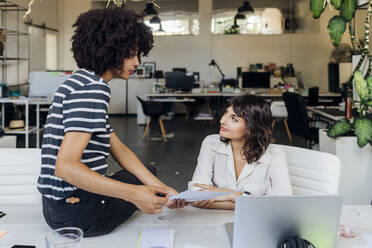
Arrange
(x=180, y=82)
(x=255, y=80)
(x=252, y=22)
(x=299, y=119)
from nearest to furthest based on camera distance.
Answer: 1. (x=299, y=119)
2. (x=180, y=82)
3. (x=255, y=80)
4. (x=252, y=22)

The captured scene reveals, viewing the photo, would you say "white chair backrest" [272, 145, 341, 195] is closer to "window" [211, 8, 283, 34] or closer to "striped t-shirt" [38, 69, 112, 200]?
"striped t-shirt" [38, 69, 112, 200]

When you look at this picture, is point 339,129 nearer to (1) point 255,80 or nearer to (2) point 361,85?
(2) point 361,85

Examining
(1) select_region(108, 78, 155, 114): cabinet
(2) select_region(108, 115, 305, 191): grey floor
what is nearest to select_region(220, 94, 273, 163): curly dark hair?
(2) select_region(108, 115, 305, 191): grey floor

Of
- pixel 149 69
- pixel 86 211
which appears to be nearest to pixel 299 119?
pixel 86 211

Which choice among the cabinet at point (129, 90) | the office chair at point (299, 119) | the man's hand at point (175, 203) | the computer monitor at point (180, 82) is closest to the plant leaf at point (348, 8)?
the office chair at point (299, 119)

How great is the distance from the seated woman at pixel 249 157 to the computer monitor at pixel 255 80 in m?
7.49

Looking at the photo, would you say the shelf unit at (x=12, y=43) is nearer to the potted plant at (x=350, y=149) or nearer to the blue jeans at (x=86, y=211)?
the potted plant at (x=350, y=149)

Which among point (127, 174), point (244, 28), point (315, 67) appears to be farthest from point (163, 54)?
point (127, 174)

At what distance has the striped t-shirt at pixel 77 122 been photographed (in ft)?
4.43

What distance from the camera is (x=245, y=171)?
6.32 feet

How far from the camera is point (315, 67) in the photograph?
11.6 metres

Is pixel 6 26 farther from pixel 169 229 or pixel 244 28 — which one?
pixel 169 229

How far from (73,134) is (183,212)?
55 cm

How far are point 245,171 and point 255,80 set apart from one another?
7.67m
